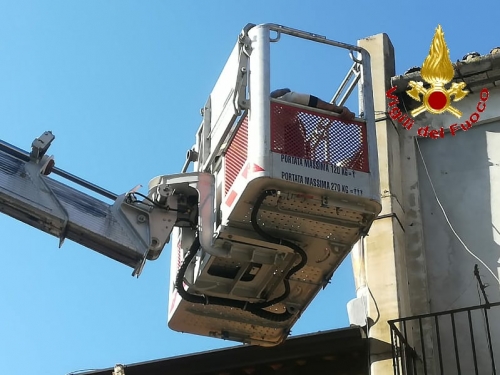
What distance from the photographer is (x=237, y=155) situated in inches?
370

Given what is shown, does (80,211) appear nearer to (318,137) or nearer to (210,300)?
(210,300)

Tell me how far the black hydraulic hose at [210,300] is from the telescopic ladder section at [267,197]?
0.03ft

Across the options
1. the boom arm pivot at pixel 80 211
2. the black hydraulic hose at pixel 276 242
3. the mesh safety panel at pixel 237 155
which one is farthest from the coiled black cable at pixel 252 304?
the mesh safety panel at pixel 237 155

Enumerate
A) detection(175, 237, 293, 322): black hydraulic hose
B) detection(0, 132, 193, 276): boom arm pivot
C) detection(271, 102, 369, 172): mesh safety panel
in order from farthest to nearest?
detection(175, 237, 293, 322): black hydraulic hose → detection(0, 132, 193, 276): boom arm pivot → detection(271, 102, 369, 172): mesh safety panel

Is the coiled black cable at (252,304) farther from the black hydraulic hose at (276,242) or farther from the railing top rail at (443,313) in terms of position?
the railing top rail at (443,313)

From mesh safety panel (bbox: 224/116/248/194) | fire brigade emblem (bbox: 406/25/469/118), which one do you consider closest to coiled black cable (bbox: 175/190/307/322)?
mesh safety panel (bbox: 224/116/248/194)

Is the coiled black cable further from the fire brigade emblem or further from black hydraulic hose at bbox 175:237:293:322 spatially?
the fire brigade emblem

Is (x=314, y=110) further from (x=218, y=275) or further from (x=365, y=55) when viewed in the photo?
(x=218, y=275)

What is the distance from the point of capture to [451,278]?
1170 centimetres

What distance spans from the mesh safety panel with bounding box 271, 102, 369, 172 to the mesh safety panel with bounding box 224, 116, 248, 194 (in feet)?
1.24

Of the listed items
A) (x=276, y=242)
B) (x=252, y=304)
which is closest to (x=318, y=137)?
(x=276, y=242)

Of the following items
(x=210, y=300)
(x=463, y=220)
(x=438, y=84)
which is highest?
(x=438, y=84)

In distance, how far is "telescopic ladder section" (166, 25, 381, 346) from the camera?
8.95 m

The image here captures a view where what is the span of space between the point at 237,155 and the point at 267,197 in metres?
0.65
